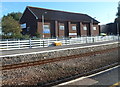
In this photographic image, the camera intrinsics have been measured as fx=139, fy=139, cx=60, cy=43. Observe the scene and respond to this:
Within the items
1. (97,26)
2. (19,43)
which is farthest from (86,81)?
(97,26)

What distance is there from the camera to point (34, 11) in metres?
44.0

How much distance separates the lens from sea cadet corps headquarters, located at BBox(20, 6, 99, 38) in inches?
1655

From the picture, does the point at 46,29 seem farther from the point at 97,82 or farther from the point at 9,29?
the point at 97,82

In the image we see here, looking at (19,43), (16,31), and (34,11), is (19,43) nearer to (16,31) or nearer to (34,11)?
(16,31)

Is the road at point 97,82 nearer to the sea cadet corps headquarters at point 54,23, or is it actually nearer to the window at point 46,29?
the sea cadet corps headquarters at point 54,23

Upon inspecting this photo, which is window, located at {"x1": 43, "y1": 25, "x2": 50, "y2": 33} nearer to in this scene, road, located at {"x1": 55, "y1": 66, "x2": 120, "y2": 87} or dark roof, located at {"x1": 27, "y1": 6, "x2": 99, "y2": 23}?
dark roof, located at {"x1": 27, "y1": 6, "x2": 99, "y2": 23}

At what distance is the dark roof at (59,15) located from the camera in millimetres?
43969

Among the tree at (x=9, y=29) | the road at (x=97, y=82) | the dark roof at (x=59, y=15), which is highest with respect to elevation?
the dark roof at (x=59, y=15)

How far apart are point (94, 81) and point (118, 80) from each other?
3.44 feet

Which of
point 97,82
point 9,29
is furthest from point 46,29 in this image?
point 97,82

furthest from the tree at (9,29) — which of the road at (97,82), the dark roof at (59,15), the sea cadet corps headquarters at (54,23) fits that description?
the road at (97,82)

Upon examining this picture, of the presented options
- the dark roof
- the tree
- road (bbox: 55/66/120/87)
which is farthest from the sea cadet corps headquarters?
road (bbox: 55/66/120/87)

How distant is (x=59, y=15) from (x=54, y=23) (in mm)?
5617

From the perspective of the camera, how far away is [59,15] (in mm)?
48344
